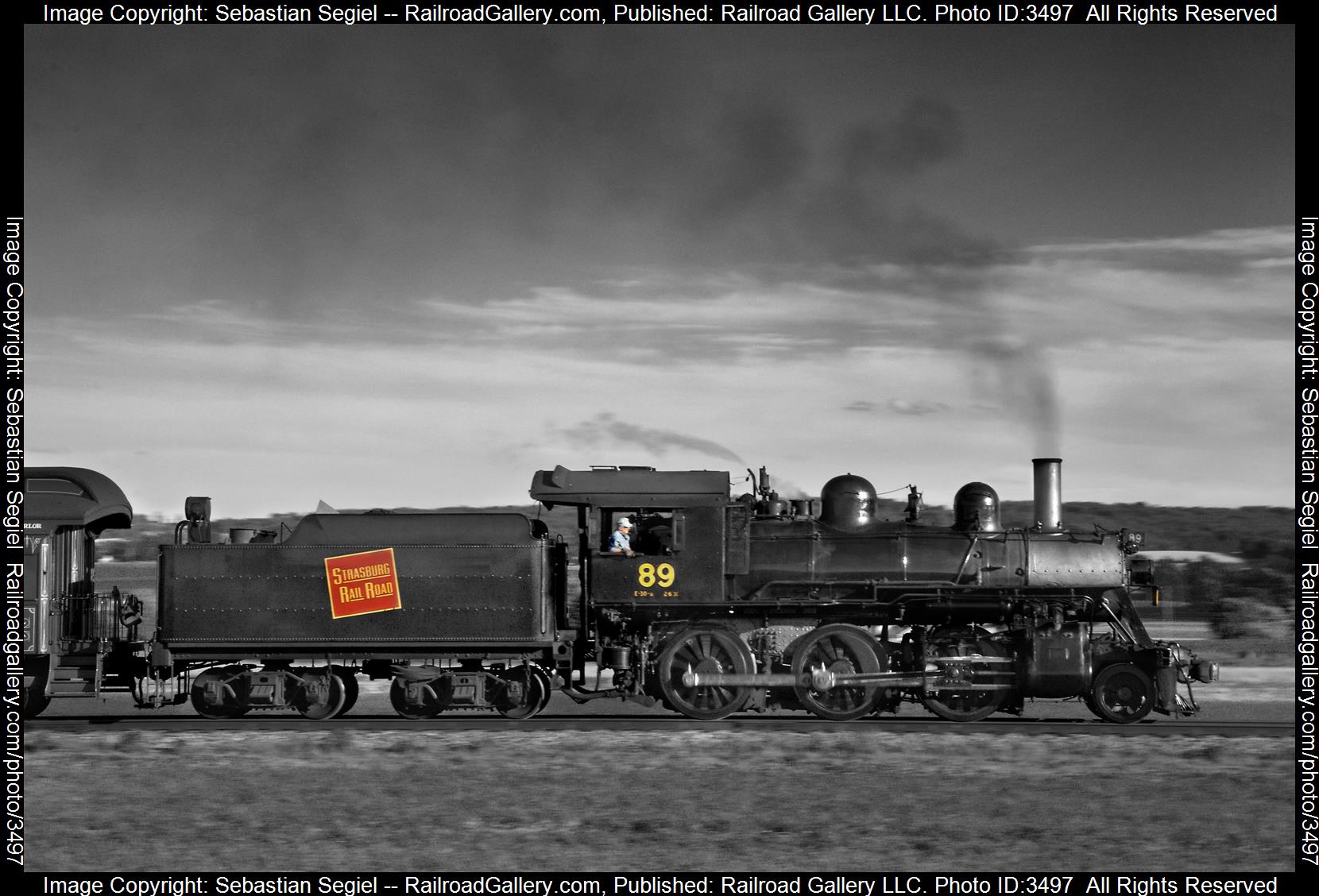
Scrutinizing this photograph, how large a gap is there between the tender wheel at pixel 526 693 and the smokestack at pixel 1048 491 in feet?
19.1

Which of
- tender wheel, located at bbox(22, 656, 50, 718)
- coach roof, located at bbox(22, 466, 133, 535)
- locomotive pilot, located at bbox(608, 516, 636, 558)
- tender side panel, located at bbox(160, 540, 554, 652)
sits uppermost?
coach roof, located at bbox(22, 466, 133, 535)

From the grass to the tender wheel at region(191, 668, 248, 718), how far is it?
3.99 ft

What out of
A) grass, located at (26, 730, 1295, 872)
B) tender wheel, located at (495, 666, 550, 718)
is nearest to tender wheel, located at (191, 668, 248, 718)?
grass, located at (26, 730, 1295, 872)

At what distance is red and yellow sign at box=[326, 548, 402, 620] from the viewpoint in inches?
526

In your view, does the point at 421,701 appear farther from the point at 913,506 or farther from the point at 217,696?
the point at 913,506

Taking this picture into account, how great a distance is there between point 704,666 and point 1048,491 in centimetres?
443

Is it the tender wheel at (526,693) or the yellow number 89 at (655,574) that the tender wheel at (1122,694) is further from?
the tender wheel at (526,693)

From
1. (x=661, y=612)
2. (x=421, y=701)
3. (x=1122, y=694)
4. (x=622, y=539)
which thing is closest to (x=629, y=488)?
(x=622, y=539)

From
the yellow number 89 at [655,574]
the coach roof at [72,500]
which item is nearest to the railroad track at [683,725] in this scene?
the yellow number 89 at [655,574]

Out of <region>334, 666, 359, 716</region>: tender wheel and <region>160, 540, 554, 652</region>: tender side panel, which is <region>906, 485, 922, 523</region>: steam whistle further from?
<region>334, 666, 359, 716</region>: tender wheel
